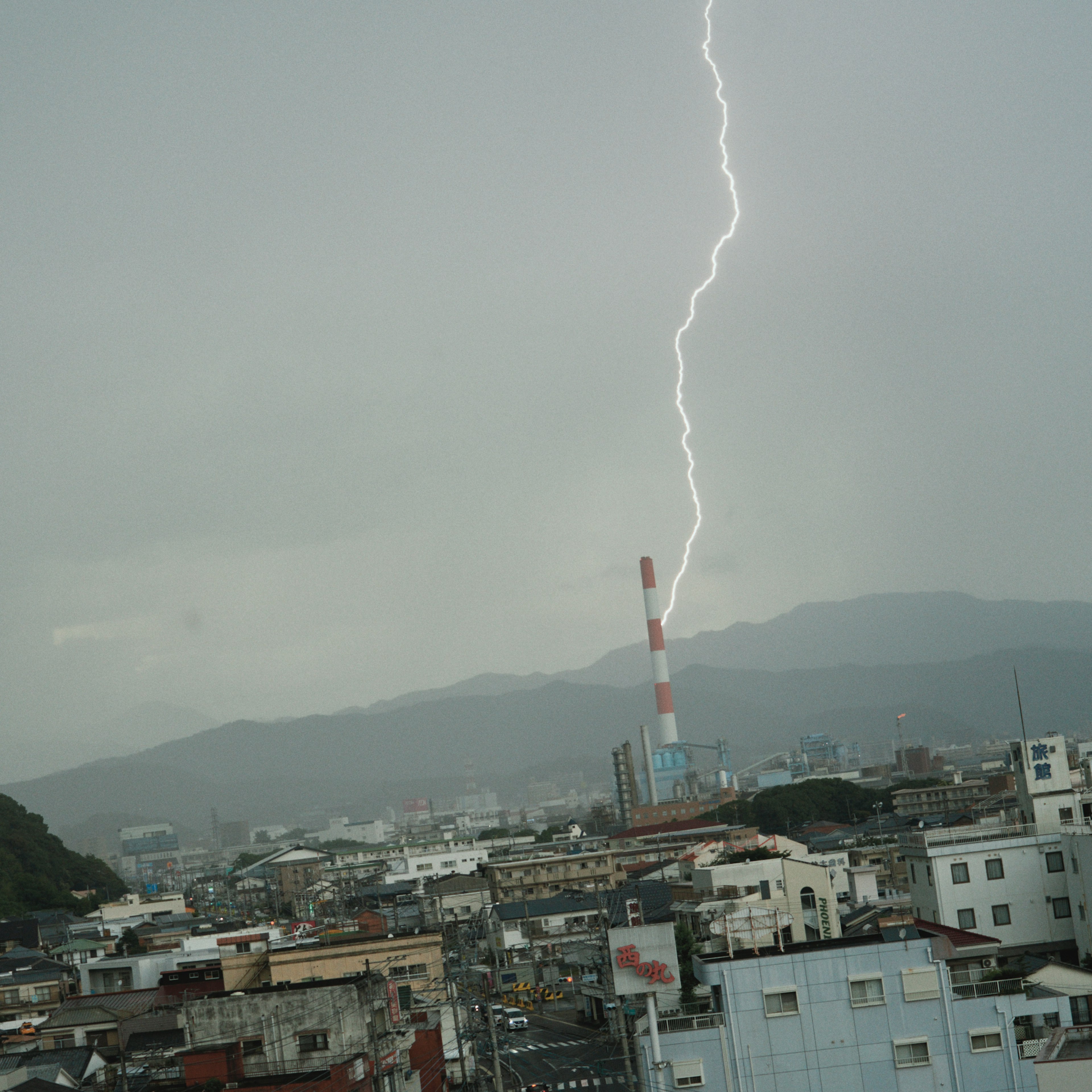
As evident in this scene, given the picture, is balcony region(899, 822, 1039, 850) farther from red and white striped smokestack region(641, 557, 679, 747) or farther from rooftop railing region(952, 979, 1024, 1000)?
red and white striped smokestack region(641, 557, 679, 747)

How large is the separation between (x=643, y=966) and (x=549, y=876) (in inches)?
1310

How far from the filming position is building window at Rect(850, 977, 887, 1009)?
1203 centimetres

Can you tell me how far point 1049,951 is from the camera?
20.4 meters

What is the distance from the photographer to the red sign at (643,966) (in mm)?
11570

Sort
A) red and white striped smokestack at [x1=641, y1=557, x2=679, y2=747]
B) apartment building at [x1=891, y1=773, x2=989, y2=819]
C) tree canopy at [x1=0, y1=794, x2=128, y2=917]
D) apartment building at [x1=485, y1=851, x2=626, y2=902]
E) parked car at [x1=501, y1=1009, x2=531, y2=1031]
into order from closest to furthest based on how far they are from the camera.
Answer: parked car at [x1=501, y1=1009, x2=531, y2=1031]
apartment building at [x1=485, y1=851, x2=626, y2=902]
tree canopy at [x1=0, y1=794, x2=128, y2=917]
apartment building at [x1=891, y1=773, x2=989, y2=819]
red and white striped smokestack at [x1=641, y1=557, x2=679, y2=747]

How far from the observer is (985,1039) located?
11.9 meters

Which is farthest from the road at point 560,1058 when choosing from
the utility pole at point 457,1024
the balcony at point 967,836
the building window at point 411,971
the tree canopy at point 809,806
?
the tree canopy at point 809,806

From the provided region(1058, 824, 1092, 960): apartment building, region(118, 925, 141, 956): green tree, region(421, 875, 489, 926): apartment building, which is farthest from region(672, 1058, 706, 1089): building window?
region(421, 875, 489, 926): apartment building

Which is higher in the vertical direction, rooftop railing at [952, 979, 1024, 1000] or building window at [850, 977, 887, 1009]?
building window at [850, 977, 887, 1009]

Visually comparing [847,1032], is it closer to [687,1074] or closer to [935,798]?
[687,1074]

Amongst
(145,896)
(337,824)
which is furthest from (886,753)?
(145,896)

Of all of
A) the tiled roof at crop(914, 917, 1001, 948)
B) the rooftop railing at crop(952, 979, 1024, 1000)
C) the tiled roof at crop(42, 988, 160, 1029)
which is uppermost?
the rooftop railing at crop(952, 979, 1024, 1000)

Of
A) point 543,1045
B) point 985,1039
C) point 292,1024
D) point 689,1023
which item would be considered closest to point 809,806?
point 543,1045

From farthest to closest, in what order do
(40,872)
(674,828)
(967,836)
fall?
(674,828) → (40,872) → (967,836)
